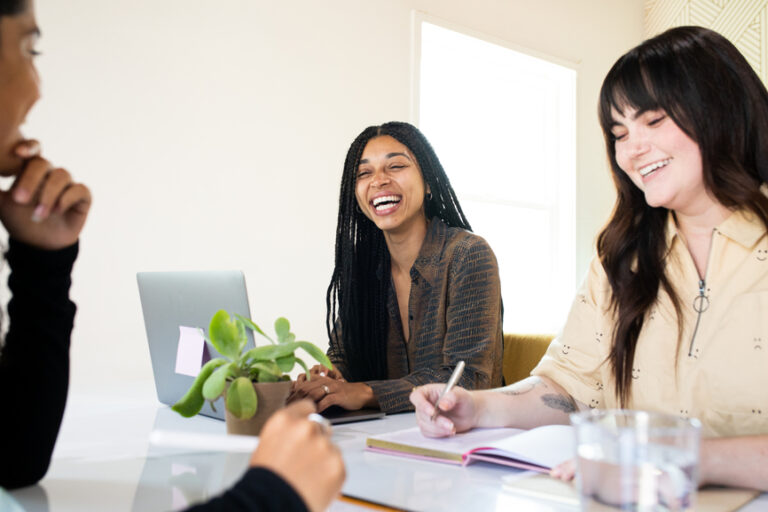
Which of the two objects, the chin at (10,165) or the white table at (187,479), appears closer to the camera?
the white table at (187,479)

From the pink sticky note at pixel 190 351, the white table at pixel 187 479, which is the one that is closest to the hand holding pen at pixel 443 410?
the white table at pixel 187 479

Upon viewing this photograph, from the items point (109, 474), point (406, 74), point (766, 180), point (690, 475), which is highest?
point (406, 74)

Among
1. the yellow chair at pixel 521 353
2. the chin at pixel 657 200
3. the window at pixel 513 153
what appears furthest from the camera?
the window at pixel 513 153

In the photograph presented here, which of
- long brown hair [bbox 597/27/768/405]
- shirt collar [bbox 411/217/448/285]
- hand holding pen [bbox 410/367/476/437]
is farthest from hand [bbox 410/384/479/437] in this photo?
shirt collar [bbox 411/217/448/285]

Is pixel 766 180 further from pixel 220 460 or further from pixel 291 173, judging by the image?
pixel 291 173

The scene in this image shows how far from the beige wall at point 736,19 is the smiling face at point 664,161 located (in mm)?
3384

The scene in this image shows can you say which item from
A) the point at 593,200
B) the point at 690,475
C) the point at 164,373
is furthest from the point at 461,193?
the point at 690,475

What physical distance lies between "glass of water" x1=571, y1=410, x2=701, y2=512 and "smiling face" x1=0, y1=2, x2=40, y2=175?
2.45 feet

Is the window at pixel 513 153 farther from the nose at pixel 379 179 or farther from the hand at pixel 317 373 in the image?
the hand at pixel 317 373

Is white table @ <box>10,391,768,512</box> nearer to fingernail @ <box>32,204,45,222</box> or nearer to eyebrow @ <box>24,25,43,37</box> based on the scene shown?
fingernail @ <box>32,204,45,222</box>

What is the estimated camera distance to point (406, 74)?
11.2 ft

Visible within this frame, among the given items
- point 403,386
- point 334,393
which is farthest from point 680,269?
point 334,393

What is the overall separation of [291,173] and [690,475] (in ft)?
8.70

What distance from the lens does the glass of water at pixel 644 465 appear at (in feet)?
1.70
